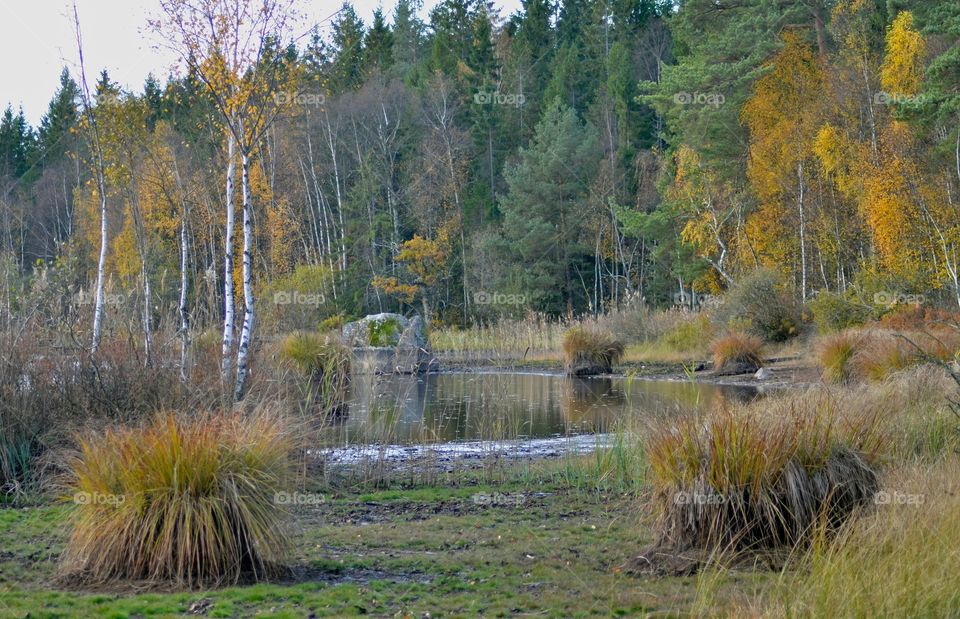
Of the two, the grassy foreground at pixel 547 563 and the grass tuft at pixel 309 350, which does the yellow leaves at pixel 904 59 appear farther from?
the grassy foreground at pixel 547 563

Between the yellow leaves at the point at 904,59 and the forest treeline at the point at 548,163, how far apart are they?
67mm

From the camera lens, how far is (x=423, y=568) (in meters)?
6.54

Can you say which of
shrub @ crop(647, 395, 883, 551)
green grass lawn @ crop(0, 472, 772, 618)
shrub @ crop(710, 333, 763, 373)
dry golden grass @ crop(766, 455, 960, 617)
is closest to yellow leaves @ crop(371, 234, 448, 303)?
shrub @ crop(710, 333, 763, 373)

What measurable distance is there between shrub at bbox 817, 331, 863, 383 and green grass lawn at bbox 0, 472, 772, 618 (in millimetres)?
11040

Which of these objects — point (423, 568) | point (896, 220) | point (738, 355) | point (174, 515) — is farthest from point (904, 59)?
point (174, 515)

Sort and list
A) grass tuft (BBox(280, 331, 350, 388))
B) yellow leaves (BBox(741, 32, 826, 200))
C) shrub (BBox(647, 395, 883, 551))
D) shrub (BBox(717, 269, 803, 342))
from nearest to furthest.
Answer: shrub (BBox(647, 395, 883, 551)) < grass tuft (BBox(280, 331, 350, 388)) < shrub (BBox(717, 269, 803, 342)) < yellow leaves (BBox(741, 32, 826, 200))

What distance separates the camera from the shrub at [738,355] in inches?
1003

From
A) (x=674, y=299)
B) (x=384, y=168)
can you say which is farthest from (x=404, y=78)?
(x=674, y=299)

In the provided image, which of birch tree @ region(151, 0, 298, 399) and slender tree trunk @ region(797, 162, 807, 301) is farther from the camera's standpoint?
slender tree trunk @ region(797, 162, 807, 301)

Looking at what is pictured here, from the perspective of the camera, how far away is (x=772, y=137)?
111ft

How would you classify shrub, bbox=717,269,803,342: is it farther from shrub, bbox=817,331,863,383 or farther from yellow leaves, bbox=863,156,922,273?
shrub, bbox=817,331,863,383

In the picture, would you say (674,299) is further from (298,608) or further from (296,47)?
(298,608)

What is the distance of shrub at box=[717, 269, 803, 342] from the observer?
28391 millimetres

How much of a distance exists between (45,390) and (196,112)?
23.6 meters
